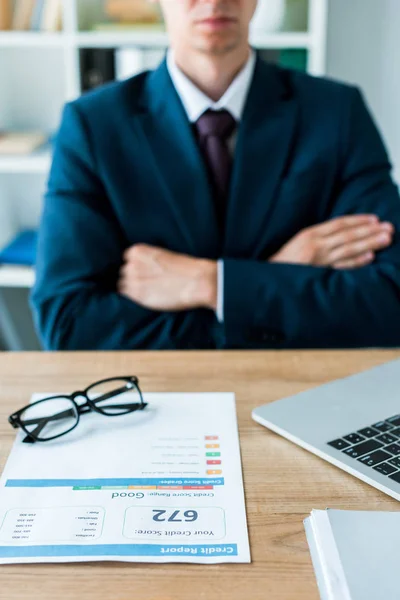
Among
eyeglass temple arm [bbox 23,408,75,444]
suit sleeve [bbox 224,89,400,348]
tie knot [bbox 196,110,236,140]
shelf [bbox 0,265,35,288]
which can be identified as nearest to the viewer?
eyeglass temple arm [bbox 23,408,75,444]

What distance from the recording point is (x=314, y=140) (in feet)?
5.15

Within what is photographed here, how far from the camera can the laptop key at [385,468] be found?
74 centimetres

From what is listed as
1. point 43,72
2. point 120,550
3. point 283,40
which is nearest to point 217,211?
point 120,550

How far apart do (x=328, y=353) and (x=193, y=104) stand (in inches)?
28.4

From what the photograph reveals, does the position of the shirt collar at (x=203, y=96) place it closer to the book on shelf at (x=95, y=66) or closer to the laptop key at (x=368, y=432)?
the laptop key at (x=368, y=432)

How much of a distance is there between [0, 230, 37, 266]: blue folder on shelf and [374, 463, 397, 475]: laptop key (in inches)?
82.3

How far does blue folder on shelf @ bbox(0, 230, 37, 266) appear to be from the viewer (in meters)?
2.68

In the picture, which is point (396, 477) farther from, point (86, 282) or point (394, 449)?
point (86, 282)

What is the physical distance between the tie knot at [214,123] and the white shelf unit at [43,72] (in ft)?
3.32

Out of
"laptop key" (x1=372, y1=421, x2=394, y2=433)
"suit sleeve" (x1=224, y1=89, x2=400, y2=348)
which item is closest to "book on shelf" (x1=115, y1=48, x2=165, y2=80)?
"suit sleeve" (x1=224, y1=89, x2=400, y2=348)

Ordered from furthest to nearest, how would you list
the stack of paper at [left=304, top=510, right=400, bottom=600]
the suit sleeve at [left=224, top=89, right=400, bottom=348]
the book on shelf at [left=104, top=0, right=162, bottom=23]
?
the book on shelf at [left=104, top=0, right=162, bottom=23] < the suit sleeve at [left=224, top=89, right=400, bottom=348] < the stack of paper at [left=304, top=510, right=400, bottom=600]

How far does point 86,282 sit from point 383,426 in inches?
28.9

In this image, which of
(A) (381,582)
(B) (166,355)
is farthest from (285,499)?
(B) (166,355)

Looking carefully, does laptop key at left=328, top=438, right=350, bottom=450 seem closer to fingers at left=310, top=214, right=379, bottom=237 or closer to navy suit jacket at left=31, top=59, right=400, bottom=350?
navy suit jacket at left=31, top=59, right=400, bottom=350
